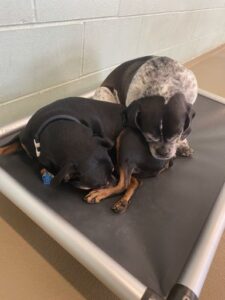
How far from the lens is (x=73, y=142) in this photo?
4.20ft

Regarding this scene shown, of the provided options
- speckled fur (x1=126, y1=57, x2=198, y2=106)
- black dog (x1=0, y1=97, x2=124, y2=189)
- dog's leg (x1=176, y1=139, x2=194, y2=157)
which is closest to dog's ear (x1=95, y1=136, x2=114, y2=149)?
black dog (x1=0, y1=97, x2=124, y2=189)

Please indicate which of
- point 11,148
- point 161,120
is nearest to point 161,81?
point 161,120


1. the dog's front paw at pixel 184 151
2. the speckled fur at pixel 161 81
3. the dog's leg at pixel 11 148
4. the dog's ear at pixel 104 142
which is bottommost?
the dog's front paw at pixel 184 151

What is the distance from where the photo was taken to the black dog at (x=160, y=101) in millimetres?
1423

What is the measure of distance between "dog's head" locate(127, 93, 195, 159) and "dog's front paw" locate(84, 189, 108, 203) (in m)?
0.33

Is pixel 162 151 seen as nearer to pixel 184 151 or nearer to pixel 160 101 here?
pixel 160 101

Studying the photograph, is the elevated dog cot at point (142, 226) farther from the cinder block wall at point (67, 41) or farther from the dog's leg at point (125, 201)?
the cinder block wall at point (67, 41)

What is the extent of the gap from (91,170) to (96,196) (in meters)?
0.15

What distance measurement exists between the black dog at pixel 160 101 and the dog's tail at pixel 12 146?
1.96ft

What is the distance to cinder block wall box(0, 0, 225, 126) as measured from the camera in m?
1.64

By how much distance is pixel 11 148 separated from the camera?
60.7 inches

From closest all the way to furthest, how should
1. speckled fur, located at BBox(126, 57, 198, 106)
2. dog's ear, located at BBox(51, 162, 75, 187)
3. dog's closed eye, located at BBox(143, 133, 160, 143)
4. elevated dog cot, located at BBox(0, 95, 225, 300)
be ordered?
elevated dog cot, located at BBox(0, 95, 225, 300) → dog's ear, located at BBox(51, 162, 75, 187) → dog's closed eye, located at BBox(143, 133, 160, 143) → speckled fur, located at BBox(126, 57, 198, 106)

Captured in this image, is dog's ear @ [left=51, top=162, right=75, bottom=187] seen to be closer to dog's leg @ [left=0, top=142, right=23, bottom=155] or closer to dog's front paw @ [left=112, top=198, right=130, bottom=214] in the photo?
dog's front paw @ [left=112, top=198, right=130, bottom=214]

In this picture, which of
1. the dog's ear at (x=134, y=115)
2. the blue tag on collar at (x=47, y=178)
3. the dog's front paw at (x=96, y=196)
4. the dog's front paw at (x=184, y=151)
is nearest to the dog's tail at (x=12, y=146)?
the blue tag on collar at (x=47, y=178)
